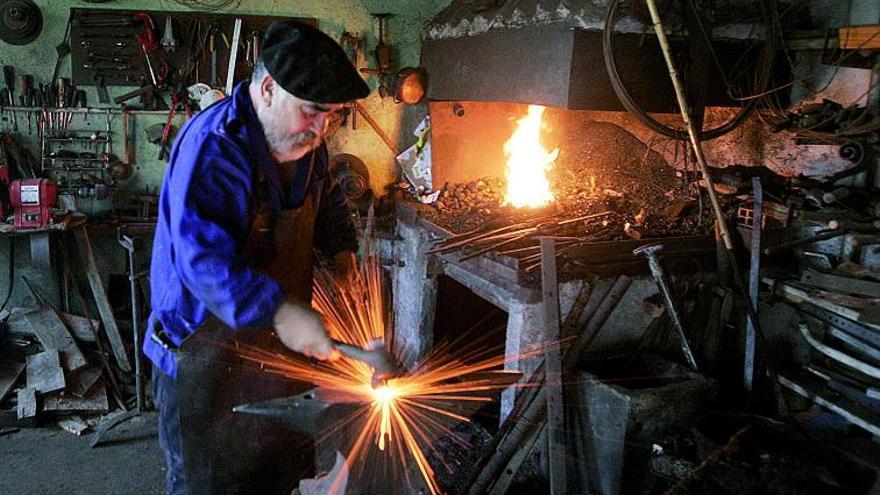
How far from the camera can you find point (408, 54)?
6738 mm

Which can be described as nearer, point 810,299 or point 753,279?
point 810,299

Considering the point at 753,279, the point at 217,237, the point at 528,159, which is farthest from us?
the point at 528,159

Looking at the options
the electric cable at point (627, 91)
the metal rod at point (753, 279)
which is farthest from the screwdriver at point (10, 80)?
the metal rod at point (753, 279)

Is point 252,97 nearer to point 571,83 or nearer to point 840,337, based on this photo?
Answer: point 571,83

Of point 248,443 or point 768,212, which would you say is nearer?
point 248,443

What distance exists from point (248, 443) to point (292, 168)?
3.70ft

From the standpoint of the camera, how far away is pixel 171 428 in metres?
2.47

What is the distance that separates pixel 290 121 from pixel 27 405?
14.2ft

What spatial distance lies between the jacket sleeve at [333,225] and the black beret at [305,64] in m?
0.84

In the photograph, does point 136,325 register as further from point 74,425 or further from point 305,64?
point 305,64

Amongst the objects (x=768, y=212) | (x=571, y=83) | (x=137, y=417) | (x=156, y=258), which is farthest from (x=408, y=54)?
(x=156, y=258)

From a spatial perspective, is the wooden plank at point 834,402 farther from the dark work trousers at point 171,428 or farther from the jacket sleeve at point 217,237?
the dark work trousers at point 171,428

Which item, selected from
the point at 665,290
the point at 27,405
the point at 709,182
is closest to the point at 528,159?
the point at 709,182

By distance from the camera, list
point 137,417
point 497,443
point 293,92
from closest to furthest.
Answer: point 293,92
point 497,443
point 137,417
